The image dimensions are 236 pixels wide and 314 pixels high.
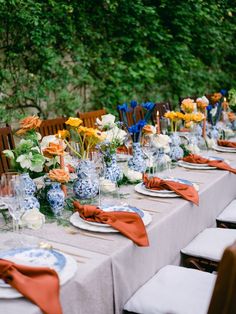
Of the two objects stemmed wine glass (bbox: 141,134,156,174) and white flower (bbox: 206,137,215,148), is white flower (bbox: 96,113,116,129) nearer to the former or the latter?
stemmed wine glass (bbox: 141,134,156,174)

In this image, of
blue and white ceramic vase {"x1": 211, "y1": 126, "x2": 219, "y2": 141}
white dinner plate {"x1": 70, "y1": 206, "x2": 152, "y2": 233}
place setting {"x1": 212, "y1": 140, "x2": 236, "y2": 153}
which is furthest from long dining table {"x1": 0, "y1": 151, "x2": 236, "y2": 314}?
blue and white ceramic vase {"x1": 211, "y1": 126, "x2": 219, "y2": 141}

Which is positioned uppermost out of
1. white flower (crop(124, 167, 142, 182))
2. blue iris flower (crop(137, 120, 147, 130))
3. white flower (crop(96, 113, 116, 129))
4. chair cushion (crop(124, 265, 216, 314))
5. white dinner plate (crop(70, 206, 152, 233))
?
white flower (crop(96, 113, 116, 129))

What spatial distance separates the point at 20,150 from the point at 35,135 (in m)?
0.15

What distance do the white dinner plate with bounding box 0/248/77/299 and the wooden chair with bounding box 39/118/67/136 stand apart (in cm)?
156

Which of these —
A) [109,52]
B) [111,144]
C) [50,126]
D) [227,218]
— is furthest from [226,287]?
[109,52]

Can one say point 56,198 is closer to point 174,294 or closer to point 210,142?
point 174,294

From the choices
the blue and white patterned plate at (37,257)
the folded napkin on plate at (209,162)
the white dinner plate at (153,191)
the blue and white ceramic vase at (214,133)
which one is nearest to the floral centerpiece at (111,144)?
the white dinner plate at (153,191)

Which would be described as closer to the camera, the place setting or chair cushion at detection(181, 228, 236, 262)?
chair cushion at detection(181, 228, 236, 262)

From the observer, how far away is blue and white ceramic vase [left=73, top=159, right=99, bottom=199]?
165 centimetres

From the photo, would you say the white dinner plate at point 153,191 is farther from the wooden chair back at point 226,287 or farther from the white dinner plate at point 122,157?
the wooden chair back at point 226,287

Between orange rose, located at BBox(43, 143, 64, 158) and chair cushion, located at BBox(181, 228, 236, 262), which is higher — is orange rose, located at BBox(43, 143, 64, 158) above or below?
above

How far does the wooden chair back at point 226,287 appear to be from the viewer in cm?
78

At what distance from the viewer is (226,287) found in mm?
808

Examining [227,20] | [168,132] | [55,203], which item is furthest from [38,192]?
[227,20]
